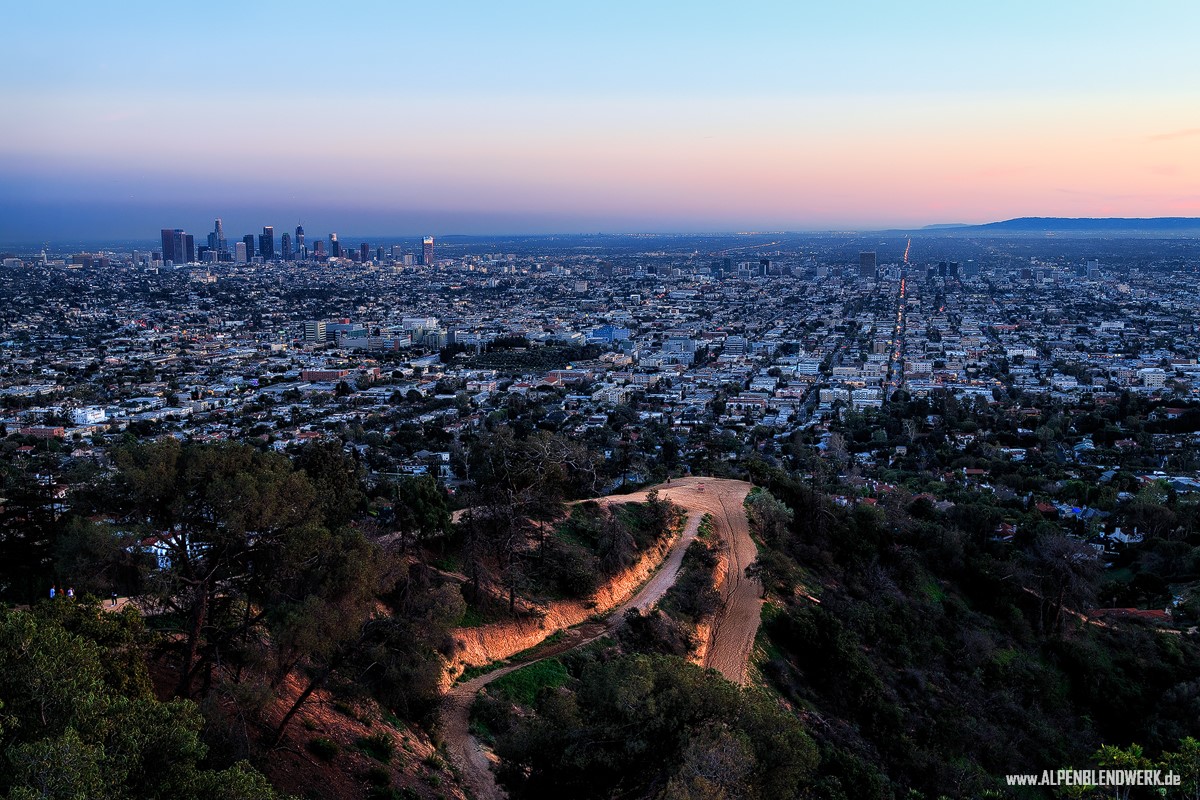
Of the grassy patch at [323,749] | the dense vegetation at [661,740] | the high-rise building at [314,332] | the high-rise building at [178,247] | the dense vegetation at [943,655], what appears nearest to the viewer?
the dense vegetation at [661,740]

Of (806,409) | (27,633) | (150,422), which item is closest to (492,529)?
(27,633)

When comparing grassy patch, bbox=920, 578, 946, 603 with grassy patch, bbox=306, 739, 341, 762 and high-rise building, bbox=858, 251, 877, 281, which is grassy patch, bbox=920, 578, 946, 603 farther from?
high-rise building, bbox=858, 251, 877, 281

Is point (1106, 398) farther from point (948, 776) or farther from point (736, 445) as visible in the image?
point (948, 776)

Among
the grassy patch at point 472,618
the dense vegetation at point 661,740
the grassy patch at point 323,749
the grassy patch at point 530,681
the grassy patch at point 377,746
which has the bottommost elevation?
the grassy patch at point 530,681

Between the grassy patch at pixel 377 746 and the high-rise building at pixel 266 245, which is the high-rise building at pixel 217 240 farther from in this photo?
the grassy patch at pixel 377 746

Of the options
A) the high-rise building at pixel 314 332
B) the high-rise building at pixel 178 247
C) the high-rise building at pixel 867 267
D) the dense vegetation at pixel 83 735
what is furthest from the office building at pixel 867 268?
the dense vegetation at pixel 83 735

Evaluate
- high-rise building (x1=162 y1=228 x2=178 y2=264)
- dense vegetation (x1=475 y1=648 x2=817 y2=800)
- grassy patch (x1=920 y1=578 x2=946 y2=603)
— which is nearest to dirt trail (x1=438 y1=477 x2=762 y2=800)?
dense vegetation (x1=475 y1=648 x2=817 y2=800)
